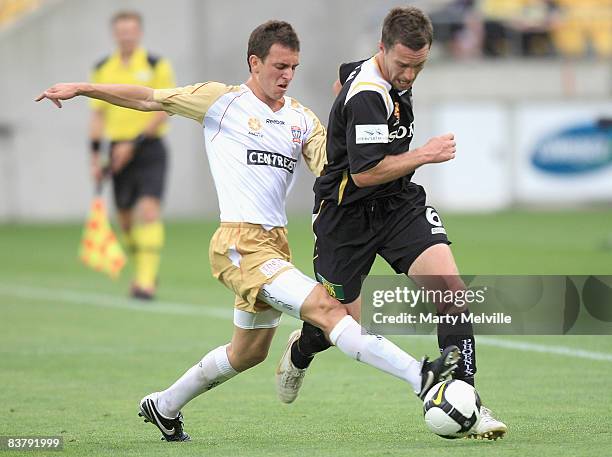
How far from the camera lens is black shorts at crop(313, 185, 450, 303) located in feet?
21.9

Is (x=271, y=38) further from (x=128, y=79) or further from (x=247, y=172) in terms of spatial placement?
(x=128, y=79)

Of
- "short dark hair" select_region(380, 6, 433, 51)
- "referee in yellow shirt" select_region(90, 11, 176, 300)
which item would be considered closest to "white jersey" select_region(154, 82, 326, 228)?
"short dark hair" select_region(380, 6, 433, 51)

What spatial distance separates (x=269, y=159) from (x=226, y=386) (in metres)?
2.28

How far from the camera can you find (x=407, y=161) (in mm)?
6176

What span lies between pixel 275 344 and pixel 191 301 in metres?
2.89

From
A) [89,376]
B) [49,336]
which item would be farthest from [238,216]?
[49,336]

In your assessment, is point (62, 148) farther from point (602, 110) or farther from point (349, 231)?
point (349, 231)

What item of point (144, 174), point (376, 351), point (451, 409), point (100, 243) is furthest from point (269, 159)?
point (100, 243)

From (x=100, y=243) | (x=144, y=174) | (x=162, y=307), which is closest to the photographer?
(x=162, y=307)

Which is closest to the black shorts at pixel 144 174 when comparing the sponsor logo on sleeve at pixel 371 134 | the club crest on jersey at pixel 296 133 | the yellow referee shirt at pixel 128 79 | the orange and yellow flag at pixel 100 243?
the yellow referee shirt at pixel 128 79

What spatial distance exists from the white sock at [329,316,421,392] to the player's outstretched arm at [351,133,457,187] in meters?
0.69

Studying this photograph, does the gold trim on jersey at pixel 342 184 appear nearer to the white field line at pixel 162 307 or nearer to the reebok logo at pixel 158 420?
the reebok logo at pixel 158 420

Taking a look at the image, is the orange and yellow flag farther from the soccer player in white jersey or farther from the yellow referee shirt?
the soccer player in white jersey

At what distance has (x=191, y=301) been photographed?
13.3 meters
